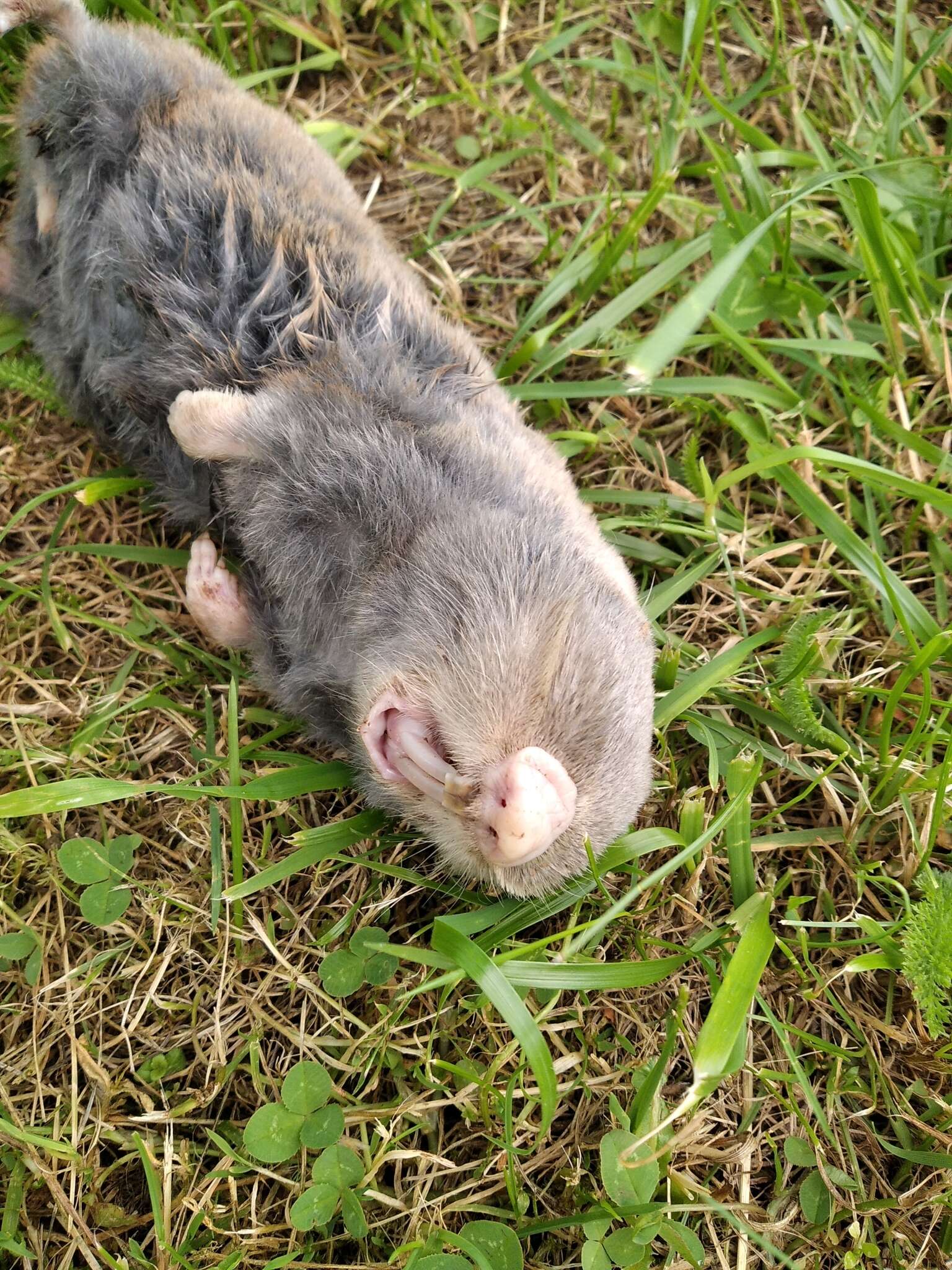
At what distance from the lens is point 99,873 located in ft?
7.81

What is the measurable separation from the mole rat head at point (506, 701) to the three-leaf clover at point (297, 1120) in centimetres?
65

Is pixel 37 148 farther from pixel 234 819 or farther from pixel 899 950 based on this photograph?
pixel 899 950

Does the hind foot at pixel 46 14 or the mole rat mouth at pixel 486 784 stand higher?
the hind foot at pixel 46 14

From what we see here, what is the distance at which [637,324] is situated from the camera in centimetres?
314

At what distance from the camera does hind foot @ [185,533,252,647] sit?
2461mm

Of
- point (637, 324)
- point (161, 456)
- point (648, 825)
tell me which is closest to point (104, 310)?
point (161, 456)

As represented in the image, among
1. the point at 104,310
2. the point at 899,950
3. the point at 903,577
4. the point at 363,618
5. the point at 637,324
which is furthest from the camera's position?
the point at 637,324

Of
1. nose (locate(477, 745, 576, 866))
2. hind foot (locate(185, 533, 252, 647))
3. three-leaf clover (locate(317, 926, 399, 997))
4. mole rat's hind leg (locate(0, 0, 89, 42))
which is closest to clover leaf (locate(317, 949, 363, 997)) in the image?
three-leaf clover (locate(317, 926, 399, 997))

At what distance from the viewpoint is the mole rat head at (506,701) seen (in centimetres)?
184

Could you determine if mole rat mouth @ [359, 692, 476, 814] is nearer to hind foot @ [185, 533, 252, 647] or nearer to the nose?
the nose

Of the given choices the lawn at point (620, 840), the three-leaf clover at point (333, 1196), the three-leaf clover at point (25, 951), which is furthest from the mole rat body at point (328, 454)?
the three-leaf clover at point (25, 951)

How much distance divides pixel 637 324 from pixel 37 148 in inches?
73.7

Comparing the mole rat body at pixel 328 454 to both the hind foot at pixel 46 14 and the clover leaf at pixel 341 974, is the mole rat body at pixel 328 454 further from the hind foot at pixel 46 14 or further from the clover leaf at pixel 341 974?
the clover leaf at pixel 341 974

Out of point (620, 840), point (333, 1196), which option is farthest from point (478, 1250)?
point (620, 840)
